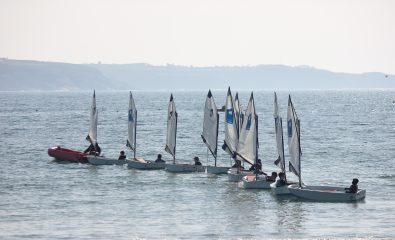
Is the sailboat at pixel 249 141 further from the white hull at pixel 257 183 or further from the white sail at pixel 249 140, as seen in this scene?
the white hull at pixel 257 183

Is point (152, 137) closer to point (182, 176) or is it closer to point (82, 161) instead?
point (82, 161)

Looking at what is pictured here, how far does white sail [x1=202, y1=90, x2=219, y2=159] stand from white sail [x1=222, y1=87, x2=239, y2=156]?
187 centimetres

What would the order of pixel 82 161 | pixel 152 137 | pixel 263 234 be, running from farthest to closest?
pixel 152 137 < pixel 82 161 < pixel 263 234

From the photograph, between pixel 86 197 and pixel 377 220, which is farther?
pixel 86 197

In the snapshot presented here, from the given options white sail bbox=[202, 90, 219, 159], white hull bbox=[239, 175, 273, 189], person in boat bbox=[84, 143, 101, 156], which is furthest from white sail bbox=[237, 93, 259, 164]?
person in boat bbox=[84, 143, 101, 156]

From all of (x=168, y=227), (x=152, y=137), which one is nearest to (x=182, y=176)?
(x=168, y=227)

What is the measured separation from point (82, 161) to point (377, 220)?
40.5 meters

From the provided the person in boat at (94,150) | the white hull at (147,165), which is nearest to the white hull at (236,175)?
the white hull at (147,165)

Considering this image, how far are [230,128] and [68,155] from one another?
20950 mm

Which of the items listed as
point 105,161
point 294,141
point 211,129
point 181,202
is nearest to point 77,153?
point 105,161

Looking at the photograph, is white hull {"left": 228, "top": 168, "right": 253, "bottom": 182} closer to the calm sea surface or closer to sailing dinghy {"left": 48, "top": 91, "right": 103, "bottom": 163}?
the calm sea surface

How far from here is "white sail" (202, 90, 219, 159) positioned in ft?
254

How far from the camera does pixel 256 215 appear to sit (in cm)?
5659

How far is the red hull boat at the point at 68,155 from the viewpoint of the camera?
8731 cm
